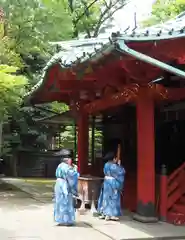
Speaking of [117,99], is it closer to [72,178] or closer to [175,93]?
[175,93]

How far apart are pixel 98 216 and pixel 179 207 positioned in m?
1.91

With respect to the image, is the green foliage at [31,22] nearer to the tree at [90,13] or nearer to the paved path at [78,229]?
the tree at [90,13]

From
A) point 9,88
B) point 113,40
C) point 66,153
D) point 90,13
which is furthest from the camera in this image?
point 90,13

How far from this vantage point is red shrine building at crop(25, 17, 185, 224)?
784 centimetres

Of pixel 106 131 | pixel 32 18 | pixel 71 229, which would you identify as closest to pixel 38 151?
pixel 106 131

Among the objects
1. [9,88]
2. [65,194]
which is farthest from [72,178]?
→ [9,88]

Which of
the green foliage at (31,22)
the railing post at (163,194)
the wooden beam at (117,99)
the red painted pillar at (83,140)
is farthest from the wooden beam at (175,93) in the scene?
the green foliage at (31,22)

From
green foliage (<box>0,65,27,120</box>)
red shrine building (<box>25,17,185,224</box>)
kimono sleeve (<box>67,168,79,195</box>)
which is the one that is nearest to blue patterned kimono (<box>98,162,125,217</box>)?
red shrine building (<box>25,17,185,224</box>)

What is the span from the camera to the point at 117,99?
34.9 feet

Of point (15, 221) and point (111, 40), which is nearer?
point (111, 40)

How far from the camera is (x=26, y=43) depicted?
1681 centimetres

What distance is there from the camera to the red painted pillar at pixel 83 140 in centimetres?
1364

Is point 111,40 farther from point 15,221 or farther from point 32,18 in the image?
point 32,18

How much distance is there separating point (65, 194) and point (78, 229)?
0.77 metres
